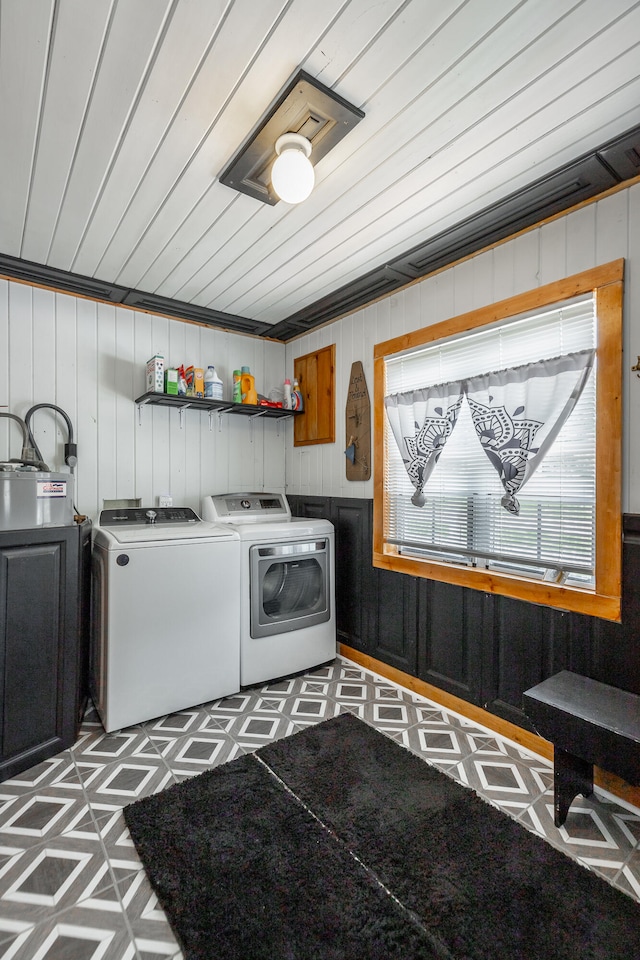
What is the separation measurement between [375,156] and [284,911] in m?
2.47

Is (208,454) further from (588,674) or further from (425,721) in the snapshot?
(588,674)

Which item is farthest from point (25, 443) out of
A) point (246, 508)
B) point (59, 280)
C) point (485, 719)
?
point (485, 719)

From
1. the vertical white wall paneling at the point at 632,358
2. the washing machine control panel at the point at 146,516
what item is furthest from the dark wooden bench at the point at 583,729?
the washing machine control panel at the point at 146,516

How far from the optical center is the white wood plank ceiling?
3.90 ft

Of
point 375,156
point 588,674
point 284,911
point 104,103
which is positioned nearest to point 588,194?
point 375,156

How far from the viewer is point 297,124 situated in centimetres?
149

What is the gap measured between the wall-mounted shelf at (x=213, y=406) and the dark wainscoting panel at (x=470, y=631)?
2.45ft

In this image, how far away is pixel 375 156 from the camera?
1682mm

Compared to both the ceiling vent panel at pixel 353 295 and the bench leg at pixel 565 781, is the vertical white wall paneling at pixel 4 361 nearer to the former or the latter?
the ceiling vent panel at pixel 353 295

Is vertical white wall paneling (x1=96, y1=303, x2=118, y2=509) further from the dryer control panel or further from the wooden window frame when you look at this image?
the wooden window frame

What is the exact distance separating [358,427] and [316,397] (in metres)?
0.54

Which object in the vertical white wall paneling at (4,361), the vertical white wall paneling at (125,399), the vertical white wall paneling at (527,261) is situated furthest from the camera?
the vertical white wall paneling at (125,399)

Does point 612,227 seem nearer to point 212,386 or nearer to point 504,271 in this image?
point 504,271

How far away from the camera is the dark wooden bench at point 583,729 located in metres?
1.46
